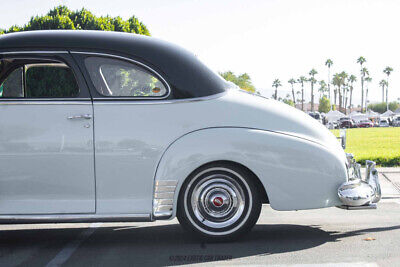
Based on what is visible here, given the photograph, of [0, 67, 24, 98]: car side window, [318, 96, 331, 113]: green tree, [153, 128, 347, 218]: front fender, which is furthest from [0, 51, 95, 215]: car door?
[318, 96, 331, 113]: green tree

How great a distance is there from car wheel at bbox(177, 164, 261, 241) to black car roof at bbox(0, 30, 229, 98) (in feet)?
2.55

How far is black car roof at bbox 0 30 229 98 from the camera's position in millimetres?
5699

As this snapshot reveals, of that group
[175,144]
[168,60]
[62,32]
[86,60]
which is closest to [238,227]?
[175,144]

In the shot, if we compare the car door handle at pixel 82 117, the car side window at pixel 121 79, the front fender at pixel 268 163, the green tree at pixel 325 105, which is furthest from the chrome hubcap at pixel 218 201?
the green tree at pixel 325 105

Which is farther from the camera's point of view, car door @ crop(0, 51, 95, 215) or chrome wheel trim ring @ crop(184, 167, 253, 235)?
chrome wheel trim ring @ crop(184, 167, 253, 235)

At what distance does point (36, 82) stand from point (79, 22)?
3169 cm

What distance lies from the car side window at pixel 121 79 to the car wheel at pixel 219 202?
0.91 meters

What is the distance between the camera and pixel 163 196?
552 cm

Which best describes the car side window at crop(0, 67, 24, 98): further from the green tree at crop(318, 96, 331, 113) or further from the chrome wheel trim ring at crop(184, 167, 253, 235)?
the green tree at crop(318, 96, 331, 113)

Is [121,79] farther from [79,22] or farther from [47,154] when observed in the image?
[79,22]

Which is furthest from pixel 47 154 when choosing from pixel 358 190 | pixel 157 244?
pixel 358 190

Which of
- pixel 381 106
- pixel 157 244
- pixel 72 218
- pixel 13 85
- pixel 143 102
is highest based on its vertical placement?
pixel 381 106

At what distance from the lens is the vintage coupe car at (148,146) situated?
5480mm

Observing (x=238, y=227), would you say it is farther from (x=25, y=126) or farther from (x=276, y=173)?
(x=25, y=126)
